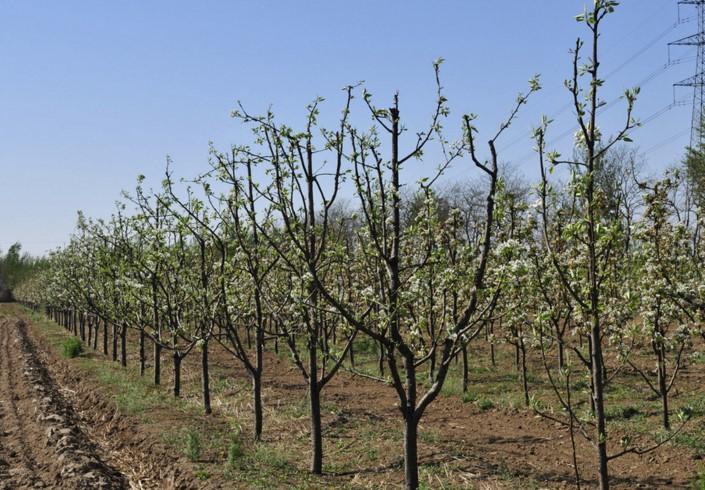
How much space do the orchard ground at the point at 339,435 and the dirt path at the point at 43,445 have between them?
2.5 inches

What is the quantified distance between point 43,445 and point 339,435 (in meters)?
6.34

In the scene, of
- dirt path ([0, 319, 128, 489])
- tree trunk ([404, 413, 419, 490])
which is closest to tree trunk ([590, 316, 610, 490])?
tree trunk ([404, 413, 419, 490])

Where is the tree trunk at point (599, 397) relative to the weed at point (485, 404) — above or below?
above

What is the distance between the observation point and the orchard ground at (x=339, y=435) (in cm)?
1034

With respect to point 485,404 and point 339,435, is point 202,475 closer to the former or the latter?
point 339,435

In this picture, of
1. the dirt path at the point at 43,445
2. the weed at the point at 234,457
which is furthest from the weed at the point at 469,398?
the dirt path at the point at 43,445

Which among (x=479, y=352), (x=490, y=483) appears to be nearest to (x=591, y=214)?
(x=490, y=483)

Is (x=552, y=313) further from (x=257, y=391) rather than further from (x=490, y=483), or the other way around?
(x=257, y=391)

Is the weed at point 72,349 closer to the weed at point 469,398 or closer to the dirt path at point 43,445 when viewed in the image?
the dirt path at point 43,445

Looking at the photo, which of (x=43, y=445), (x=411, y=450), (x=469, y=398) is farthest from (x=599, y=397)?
(x=43, y=445)

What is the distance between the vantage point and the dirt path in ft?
35.1

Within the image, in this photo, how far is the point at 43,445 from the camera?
13.0m

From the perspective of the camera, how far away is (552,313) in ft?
19.4

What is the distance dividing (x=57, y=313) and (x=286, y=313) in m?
51.2
